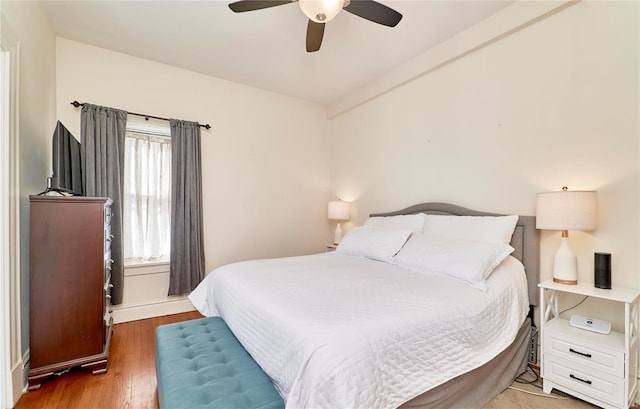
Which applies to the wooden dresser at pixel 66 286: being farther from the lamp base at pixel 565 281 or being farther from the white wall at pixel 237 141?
the lamp base at pixel 565 281

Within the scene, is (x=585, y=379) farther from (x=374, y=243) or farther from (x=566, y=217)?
(x=374, y=243)

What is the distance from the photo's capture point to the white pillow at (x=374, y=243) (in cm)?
257

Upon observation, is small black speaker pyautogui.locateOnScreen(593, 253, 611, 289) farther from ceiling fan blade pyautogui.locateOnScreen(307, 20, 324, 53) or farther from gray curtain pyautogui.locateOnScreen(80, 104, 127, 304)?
gray curtain pyautogui.locateOnScreen(80, 104, 127, 304)

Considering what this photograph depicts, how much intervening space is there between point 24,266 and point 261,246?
232cm

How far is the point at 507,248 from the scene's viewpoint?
6.84 feet

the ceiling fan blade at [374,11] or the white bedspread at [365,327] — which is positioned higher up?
the ceiling fan blade at [374,11]

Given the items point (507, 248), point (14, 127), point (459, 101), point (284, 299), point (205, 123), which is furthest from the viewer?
point (205, 123)

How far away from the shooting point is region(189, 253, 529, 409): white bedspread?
110 cm

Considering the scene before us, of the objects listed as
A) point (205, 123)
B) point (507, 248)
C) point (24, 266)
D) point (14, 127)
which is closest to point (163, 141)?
point (205, 123)

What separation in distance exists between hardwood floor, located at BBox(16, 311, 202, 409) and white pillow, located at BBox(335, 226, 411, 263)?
Answer: 1.87 metres

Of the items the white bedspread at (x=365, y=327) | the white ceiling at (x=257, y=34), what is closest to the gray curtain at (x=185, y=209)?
the white ceiling at (x=257, y=34)

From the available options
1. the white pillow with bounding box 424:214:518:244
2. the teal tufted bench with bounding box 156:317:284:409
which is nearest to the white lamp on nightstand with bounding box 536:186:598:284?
the white pillow with bounding box 424:214:518:244

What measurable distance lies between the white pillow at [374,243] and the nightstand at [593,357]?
1046mm

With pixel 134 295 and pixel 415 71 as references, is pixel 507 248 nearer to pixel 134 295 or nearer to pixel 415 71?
pixel 415 71
